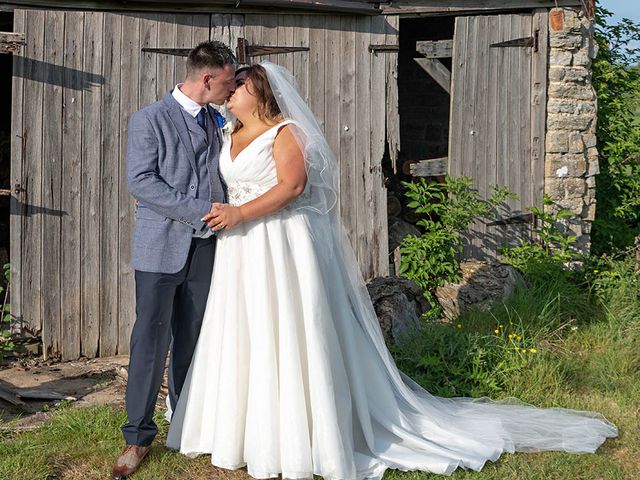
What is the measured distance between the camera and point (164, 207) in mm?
3949

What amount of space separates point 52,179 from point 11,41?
98 centimetres

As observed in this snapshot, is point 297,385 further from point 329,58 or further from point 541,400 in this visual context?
point 329,58

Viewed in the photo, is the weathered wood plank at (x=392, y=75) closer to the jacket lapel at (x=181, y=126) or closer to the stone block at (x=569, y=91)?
the stone block at (x=569, y=91)

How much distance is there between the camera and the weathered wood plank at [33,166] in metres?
6.22

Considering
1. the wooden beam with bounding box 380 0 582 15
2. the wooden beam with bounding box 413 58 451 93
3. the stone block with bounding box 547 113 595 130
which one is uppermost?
the wooden beam with bounding box 380 0 582 15

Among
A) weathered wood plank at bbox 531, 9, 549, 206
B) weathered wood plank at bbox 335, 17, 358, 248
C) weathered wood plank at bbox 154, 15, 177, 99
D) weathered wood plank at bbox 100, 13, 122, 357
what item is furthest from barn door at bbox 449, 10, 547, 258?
weathered wood plank at bbox 100, 13, 122, 357

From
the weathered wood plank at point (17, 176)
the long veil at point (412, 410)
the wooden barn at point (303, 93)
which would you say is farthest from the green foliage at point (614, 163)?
the weathered wood plank at point (17, 176)

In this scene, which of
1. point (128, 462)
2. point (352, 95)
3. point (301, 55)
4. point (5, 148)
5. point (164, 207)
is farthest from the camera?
point (5, 148)

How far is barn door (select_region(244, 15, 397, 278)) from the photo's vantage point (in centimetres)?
682

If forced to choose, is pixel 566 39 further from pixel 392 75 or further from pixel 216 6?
pixel 216 6

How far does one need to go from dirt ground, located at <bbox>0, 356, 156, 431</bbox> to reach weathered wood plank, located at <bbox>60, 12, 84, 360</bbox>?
209 mm

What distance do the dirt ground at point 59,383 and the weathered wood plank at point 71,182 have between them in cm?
21

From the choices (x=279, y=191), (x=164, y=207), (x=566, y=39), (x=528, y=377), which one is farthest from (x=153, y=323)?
(x=566, y=39)

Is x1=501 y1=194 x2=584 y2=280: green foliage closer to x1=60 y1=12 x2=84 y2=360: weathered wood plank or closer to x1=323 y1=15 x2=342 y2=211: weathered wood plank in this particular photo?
x1=323 y1=15 x2=342 y2=211: weathered wood plank
